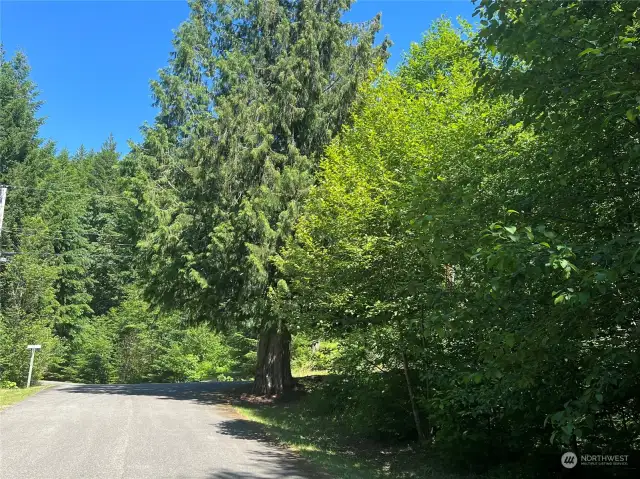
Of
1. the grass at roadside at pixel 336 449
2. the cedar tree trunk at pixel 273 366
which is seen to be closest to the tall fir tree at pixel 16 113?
the cedar tree trunk at pixel 273 366

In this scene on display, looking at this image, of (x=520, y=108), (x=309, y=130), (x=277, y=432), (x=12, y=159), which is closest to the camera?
(x=520, y=108)

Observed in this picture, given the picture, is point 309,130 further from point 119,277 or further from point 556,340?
point 119,277

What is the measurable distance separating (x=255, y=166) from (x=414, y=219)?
12.6 m

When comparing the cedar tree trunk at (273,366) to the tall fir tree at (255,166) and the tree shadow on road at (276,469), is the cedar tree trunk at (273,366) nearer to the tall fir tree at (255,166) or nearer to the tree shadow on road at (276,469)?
the tall fir tree at (255,166)

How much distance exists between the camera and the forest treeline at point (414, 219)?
13.9ft

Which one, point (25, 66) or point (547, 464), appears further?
point (25, 66)

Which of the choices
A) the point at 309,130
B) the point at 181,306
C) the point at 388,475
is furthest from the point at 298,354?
the point at 388,475

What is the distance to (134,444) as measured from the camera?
8.67 m

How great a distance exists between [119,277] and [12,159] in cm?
1239

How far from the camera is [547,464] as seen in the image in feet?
24.5

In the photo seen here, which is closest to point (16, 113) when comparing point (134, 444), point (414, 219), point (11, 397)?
point (11, 397)

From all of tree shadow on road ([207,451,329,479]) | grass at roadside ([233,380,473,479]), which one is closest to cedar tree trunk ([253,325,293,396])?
grass at roadside ([233,380,473,479])

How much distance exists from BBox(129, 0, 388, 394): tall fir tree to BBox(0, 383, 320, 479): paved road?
4068mm

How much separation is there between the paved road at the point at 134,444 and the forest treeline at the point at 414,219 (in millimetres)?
2684
